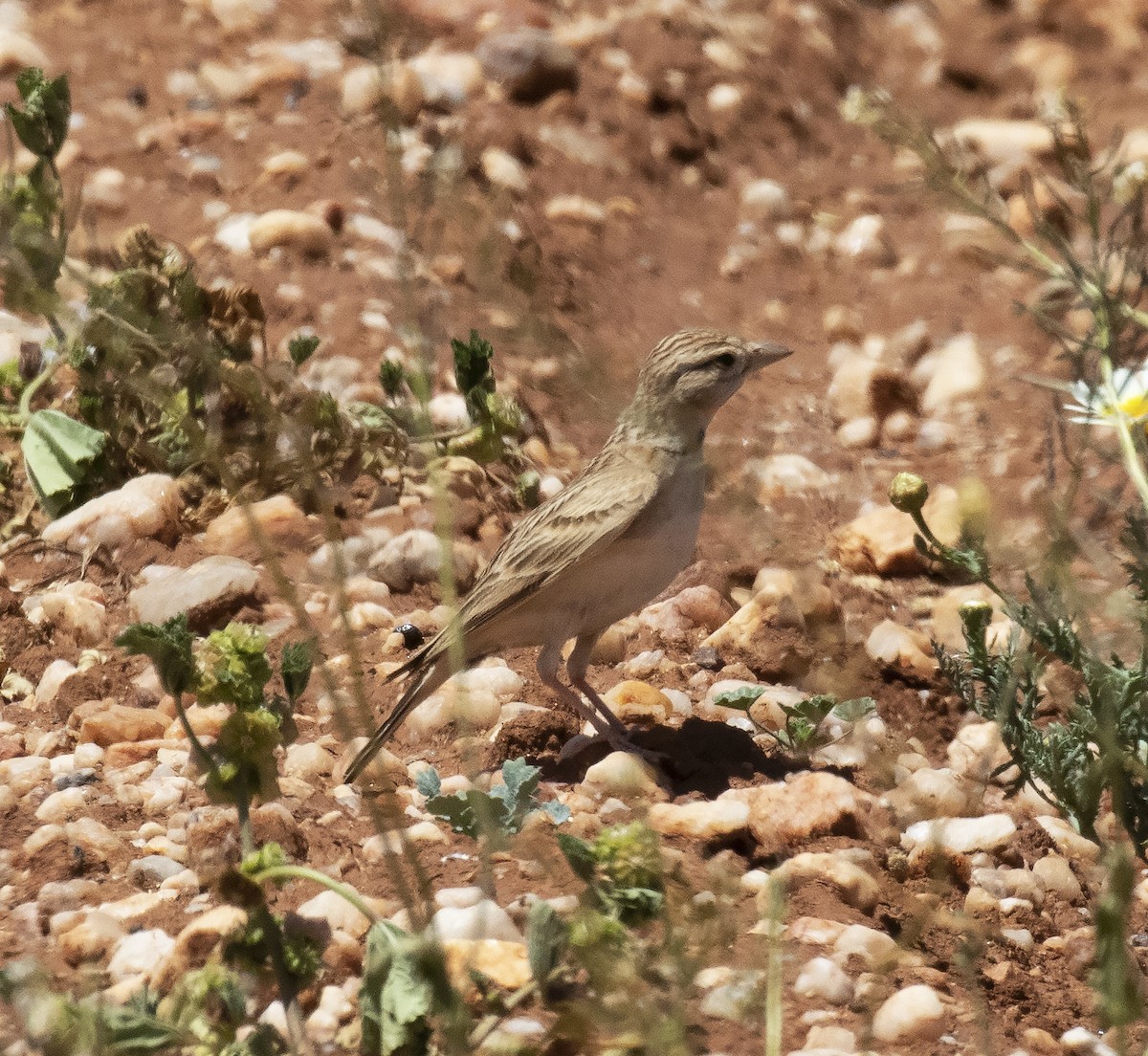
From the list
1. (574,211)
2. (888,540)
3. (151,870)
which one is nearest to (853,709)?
(888,540)

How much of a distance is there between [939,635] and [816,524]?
0.77 meters

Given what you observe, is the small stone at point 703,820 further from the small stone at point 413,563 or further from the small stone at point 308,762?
the small stone at point 413,563

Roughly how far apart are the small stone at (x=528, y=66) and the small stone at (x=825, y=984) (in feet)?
17.7

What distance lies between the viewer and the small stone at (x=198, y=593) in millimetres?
4891

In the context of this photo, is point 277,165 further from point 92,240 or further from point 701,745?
point 701,745

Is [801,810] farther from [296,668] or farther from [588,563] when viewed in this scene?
[296,668]

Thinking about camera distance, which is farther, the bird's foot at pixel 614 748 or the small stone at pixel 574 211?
the small stone at pixel 574 211

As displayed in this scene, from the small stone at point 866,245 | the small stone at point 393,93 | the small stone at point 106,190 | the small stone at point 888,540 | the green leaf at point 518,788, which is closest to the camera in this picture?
the green leaf at point 518,788

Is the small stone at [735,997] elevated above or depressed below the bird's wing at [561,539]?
below

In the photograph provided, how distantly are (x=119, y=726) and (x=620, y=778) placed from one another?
4.34 ft

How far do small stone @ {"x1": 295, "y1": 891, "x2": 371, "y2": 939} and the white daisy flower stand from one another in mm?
1732

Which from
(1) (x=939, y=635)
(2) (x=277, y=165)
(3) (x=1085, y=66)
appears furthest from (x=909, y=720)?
(3) (x=1085, y=66)

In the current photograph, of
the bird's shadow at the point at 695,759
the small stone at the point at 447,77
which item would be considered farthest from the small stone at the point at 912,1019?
the small stone at the point at 447,77

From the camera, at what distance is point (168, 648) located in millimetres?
2699
